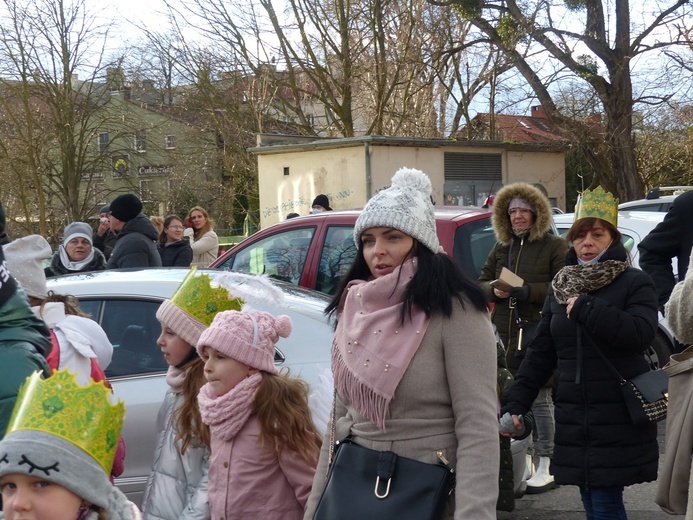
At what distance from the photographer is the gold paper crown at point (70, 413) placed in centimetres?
248

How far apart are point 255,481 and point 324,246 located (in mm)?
4626

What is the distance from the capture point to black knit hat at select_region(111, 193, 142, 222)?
862cm

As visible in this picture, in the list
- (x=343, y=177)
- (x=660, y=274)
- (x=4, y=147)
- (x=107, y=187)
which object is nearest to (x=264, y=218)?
(x=343, y=177)

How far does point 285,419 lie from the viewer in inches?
141

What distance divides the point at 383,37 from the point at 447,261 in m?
23.3

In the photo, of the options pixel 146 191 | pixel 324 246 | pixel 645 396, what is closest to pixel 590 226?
pixel 645 396

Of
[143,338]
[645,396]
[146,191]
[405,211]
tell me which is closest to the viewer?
[405,211]

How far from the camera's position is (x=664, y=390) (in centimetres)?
474

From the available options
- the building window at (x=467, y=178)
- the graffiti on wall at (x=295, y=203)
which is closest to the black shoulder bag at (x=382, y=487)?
the graffiti on wall at (x=295, y=203)

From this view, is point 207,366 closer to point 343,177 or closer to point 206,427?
point 206,427

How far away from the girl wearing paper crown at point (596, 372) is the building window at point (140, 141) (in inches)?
1155

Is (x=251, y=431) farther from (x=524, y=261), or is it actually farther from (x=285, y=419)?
(x=524, y=261)

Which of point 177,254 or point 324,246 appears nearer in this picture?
point 324,246

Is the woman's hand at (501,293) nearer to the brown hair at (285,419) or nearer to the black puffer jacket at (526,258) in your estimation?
the black puffer jacket at (526,258)
